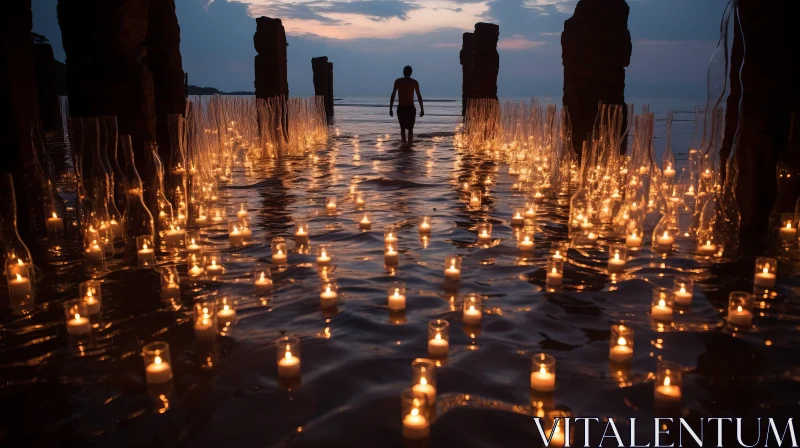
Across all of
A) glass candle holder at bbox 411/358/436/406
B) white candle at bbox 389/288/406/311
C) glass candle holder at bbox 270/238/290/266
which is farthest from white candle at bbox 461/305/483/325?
glass candle holder at bbox 270/238/290/266

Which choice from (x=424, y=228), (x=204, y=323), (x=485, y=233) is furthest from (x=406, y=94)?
(x=204, y=323)

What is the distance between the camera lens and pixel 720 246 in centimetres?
547

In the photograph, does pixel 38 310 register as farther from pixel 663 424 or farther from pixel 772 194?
pixel 772 194

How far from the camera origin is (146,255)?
5.05 metres

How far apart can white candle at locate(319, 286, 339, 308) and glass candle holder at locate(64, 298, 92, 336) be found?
1.36 meters

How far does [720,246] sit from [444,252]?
7.79 ft

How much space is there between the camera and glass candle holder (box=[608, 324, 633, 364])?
3188 millimetres

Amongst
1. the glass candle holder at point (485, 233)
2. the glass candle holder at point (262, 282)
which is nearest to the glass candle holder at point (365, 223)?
the glass candle holder at point (485, 233)

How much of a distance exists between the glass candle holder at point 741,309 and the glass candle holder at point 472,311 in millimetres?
1470

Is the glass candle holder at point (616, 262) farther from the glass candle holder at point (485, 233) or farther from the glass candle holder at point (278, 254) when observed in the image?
the glass candle holder at point (278, 254)

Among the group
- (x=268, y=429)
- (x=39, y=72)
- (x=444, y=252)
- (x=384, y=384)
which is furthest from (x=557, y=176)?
(x=39, y=72)

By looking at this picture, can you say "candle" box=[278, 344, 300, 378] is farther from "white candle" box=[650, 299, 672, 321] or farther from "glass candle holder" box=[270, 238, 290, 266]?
"white candle" box=[650, 299, 672, 321]

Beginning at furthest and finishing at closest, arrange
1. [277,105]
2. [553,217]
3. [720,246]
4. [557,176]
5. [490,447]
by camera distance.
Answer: [277,105], [557,176], [553,217], [720,246], [490,447]

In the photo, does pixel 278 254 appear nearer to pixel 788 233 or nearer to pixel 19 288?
pixel 19 288
